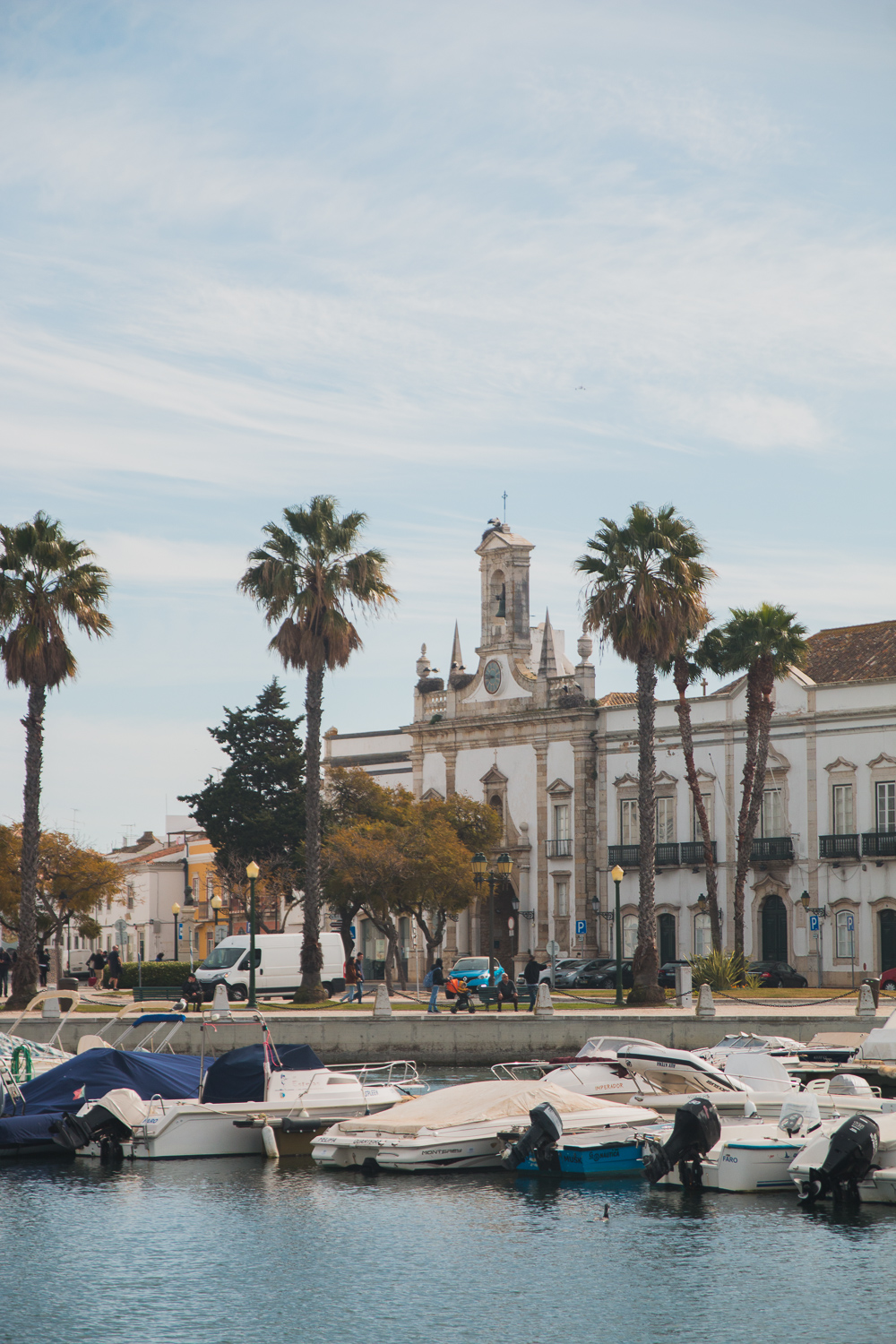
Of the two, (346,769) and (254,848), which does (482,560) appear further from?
(254,848)

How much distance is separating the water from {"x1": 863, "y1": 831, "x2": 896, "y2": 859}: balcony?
1405 inches

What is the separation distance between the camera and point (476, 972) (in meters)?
57.5

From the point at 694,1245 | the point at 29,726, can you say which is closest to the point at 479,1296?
the point at 694,1245

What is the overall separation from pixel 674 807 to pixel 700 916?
13.7 ft

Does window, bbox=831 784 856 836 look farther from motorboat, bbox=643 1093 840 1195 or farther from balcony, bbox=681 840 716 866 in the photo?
motorboat, bbox=643 1093 840 1195

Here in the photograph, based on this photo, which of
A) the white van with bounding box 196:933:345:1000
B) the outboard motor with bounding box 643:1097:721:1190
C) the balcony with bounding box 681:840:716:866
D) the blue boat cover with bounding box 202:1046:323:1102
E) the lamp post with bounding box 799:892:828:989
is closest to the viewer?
the outboard motor with bounding box 643:1097:721:1190

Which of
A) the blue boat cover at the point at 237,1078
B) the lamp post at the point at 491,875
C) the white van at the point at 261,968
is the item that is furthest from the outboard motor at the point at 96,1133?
the lamp post at the point at 491,875

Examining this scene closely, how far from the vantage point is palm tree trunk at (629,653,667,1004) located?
146ft

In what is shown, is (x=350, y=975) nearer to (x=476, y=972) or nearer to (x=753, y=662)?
(x=476, y=972)

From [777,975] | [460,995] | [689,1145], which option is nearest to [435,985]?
[460,995]

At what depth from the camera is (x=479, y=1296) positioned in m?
19.3

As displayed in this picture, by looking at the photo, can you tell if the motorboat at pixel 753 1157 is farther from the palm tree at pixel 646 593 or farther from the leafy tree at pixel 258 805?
the leafy tree at pixel 258 805

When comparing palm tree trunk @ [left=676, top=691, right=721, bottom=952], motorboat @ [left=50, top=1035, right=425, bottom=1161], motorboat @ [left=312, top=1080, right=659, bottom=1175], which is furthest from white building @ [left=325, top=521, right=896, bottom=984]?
motorboat @ [left=312, top=1080, right=659, bottom=1175]

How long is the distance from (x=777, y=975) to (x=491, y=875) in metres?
10.00
